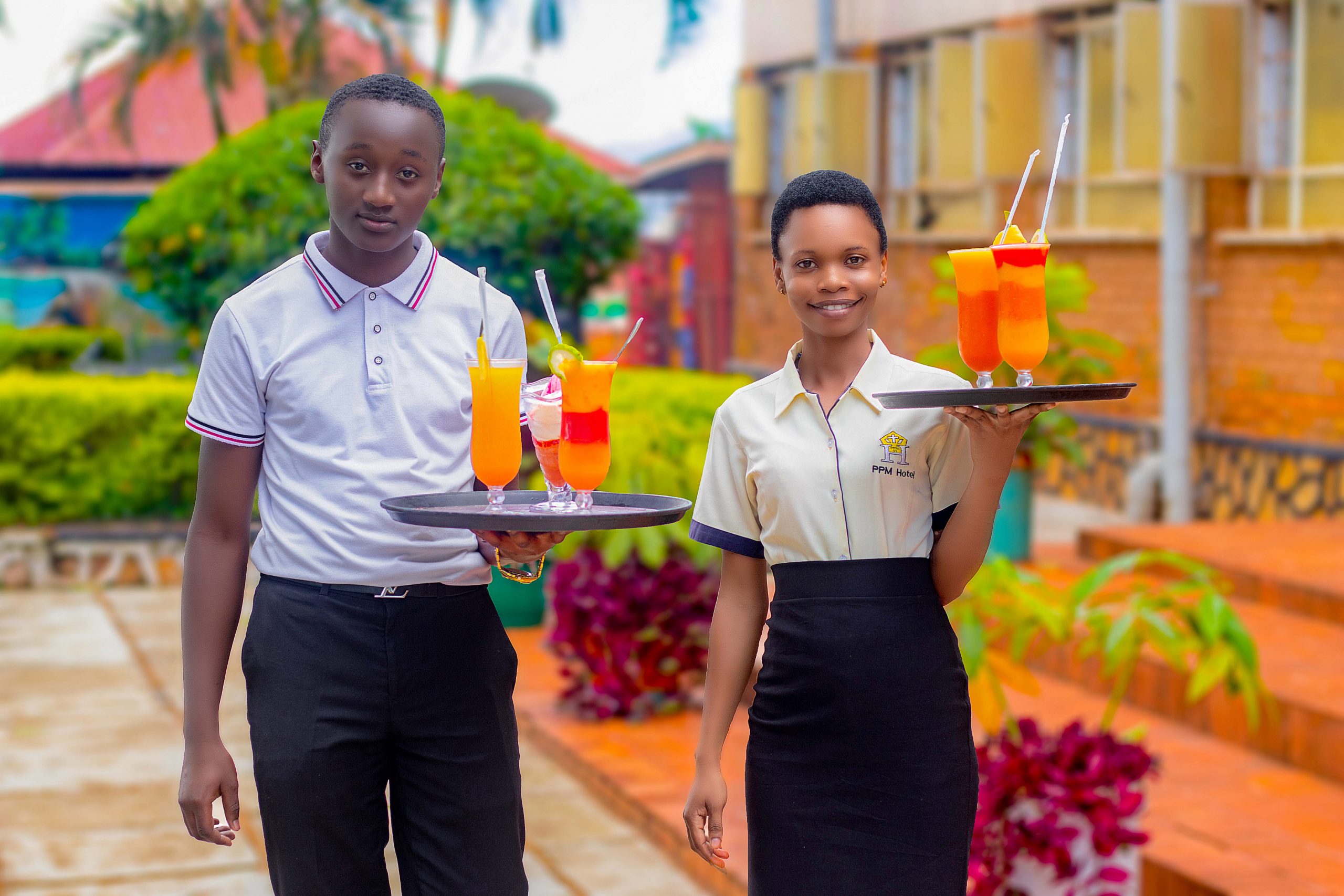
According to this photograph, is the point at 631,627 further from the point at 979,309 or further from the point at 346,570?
the point at 979,309

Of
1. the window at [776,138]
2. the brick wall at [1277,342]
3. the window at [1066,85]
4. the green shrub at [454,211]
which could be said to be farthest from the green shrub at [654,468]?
the window at [776,138]

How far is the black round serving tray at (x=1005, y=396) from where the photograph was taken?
1989 millimetres

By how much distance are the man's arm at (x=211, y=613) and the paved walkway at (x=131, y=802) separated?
2349 mm

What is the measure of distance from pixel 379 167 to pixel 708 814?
105 centimetres

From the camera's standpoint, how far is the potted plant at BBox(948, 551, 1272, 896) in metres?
3.36

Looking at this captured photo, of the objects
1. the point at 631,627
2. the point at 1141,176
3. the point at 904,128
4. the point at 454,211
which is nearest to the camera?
the point at 631,627

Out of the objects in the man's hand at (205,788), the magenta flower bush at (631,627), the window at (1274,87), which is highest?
the window at (1274,87)

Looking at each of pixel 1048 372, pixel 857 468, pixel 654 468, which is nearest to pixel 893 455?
pixel 857 468

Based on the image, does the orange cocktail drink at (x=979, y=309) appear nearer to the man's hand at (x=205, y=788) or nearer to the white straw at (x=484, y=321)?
the white straw at (x=484, y=321)

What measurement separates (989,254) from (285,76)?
18.5 metres

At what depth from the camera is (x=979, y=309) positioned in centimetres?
216

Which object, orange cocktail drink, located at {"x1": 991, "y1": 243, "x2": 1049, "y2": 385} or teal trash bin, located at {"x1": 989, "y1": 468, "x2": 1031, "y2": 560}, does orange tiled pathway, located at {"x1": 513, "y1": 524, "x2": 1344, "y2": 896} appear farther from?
orange cocktail drink, located at {"x1": 991, "y1": 243, "x2": 1049, "y2": 385}

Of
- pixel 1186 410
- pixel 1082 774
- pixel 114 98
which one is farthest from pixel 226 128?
pixel 1082 774

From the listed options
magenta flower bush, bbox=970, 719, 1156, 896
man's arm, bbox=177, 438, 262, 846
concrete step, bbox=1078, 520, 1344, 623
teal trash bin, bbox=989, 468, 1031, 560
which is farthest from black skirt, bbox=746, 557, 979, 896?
teal trash bin, bbox=989, 468, 1031, 560
